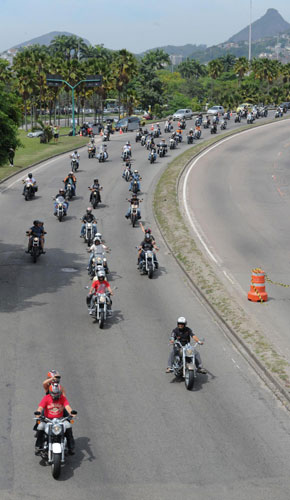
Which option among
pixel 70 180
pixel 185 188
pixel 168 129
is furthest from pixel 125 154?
pixel 168 129

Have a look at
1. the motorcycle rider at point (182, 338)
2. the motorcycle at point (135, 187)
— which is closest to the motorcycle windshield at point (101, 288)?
the motorcycle rider at point (182, 338)

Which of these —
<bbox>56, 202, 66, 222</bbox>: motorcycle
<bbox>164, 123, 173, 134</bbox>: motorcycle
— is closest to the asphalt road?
<bbox>56, 202, 66, 222</bbox>: motorcycle

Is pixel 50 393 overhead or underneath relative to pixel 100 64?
underneath

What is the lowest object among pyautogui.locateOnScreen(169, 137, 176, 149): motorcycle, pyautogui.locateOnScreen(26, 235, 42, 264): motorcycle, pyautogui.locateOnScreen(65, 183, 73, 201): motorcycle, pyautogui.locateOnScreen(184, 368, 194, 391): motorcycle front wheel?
pyautogui.locateOnScreen(184, 368, 194, 391): motorcycle front wheel

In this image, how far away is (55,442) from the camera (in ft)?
42.6

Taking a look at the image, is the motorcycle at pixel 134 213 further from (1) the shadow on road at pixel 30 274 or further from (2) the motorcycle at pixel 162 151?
(2) the motorcycle at pixel 162 151

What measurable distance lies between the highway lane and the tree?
10.1m

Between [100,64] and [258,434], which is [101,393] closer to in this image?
[258,434]

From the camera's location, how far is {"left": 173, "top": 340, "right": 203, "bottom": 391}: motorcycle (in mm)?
16609

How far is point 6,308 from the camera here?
2348cm

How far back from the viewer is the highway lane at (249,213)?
82.3ft

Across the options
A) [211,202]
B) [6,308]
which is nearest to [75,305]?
[6,308]

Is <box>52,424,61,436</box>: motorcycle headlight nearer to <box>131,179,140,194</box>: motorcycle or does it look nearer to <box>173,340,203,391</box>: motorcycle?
<box>173,340,203,391</box>: motorcycle

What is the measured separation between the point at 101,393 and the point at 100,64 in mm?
98735
